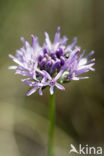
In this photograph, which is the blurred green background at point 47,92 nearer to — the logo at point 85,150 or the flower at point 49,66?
the logo at point 85,150

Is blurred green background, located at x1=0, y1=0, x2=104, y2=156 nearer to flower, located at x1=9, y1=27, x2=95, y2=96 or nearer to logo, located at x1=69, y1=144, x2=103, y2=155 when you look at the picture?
logo, located at x1=69, y1=144, x2=103, y2=155

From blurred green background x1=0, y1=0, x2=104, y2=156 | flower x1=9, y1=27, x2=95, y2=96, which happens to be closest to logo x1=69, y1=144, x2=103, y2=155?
blurred green background x1=0, y1=0, x2=104, y2=156

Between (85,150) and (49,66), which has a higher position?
(49,66)

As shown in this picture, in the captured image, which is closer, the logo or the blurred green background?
the logo

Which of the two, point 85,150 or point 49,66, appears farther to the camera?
point 85,150

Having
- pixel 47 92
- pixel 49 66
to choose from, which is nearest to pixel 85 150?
pixel 47 92

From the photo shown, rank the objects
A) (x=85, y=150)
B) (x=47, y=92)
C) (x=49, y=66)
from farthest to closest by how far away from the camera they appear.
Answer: (x=47, y=92) → (x=85, y=150) → (x=49, y=66)

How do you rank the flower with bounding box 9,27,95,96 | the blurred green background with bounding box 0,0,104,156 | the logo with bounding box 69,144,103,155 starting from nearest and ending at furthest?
the flower with bounding box 9,27,95,96
the logo with bounding box 69,144,103,155
the blurred green background with bounding box 0,0,104,156

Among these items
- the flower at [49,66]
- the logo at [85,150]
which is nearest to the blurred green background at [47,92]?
the logo at [85,150]

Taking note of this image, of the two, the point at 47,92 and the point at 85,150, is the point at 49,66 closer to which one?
the point at 85,150
